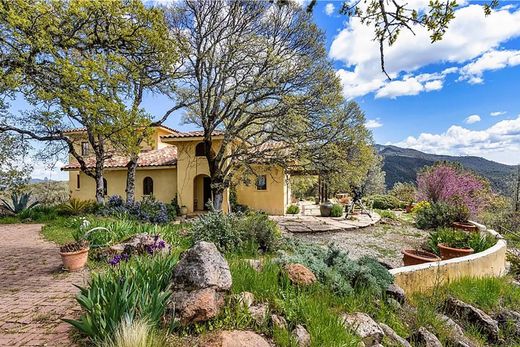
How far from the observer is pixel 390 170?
179 feet

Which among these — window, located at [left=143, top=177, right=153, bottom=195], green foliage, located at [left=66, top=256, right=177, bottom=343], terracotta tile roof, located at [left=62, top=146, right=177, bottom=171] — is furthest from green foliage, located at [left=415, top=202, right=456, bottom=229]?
window, located at [left=143, top=177, right=153, bottom=195]

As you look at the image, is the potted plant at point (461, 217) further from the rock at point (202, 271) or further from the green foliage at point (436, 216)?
the rock at point (202, 271)

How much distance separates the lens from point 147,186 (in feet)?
65.6

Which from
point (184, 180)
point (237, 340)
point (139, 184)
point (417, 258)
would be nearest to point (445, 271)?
point (417, 258)

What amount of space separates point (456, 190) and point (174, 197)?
1612 centimetres

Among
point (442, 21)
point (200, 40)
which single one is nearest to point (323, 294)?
point (442, 21)

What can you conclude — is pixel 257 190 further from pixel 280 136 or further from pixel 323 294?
pixel 323 294

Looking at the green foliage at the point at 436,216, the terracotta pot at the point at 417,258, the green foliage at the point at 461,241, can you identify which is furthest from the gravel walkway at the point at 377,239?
the terracotta pot at the point at 417,258

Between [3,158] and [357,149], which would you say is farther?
[357,149]

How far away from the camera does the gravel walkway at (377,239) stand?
9.42m

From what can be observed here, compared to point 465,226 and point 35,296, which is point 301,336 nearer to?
point 35,296

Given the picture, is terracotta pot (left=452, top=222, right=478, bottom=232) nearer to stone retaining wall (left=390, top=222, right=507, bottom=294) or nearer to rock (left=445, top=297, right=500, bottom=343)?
stone retaining wall (left=390, top=222, right=507, bottom=294)

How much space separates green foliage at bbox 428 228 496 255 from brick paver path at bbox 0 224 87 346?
27.0 feet

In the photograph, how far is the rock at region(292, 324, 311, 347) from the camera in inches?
117
